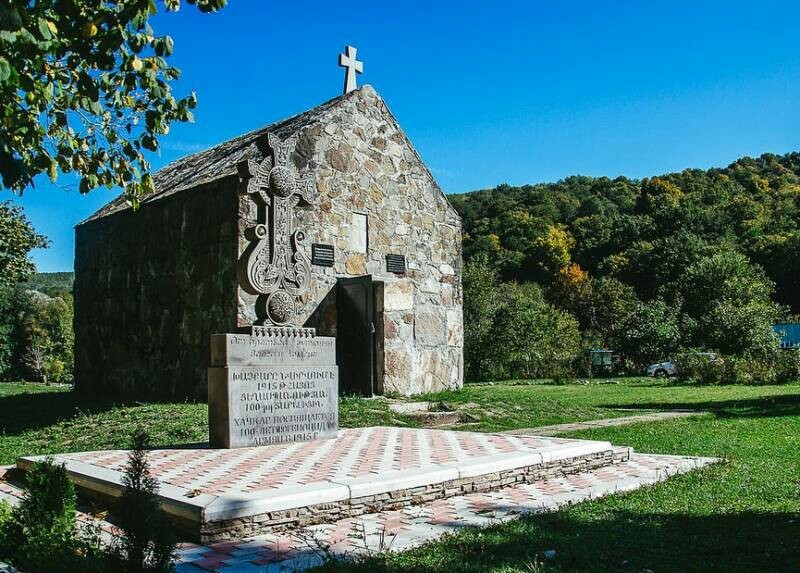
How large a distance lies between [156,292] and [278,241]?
23.4 feet

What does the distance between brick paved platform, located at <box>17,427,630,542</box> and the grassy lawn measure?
1082mm

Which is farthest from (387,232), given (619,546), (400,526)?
(619,546)

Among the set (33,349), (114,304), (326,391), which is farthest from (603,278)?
(326,391)

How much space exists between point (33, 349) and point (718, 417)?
140ft

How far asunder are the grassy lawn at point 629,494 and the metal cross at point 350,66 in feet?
23.4

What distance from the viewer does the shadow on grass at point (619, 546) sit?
450 cm

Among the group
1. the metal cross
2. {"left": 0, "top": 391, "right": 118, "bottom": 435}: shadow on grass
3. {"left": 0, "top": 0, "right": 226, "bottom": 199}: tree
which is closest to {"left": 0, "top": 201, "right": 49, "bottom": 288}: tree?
{"left": 0, "top": 391, "right": 118, "bottom": 435}: shadow on grass

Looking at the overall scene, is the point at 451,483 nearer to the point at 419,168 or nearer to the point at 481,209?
the point at 419,168

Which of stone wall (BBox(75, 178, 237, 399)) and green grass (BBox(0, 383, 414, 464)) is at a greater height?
stone wall (BBox(75, 178, 237, 399))

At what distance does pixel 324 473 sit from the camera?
667cm

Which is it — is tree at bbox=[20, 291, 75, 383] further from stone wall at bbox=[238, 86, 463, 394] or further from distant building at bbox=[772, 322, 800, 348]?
distant building at bbox=[772, 322, 800, 348]

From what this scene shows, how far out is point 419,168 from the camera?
16531mm

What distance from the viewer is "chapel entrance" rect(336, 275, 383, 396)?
14.2 metres

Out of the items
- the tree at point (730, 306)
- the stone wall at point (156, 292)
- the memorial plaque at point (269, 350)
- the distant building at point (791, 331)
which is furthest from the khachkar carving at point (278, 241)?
the distant building at point (791, 331)
